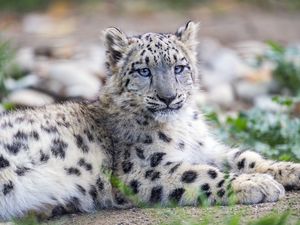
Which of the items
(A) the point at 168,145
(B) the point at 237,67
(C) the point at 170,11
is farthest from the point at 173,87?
(C) the point at 170,11

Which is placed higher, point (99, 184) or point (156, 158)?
point (156, 158)

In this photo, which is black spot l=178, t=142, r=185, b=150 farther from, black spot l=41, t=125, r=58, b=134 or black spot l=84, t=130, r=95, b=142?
black spot l=41, t=125, r=58, b=134

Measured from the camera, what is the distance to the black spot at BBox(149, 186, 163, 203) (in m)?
6.81

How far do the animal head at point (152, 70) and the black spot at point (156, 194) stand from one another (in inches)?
22.9

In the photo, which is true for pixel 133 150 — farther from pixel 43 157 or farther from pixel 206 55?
pixel 206 55

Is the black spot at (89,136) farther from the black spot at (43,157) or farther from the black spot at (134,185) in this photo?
the black spot at (134,185)

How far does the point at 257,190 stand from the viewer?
6.57 m

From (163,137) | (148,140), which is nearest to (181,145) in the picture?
(163,137)

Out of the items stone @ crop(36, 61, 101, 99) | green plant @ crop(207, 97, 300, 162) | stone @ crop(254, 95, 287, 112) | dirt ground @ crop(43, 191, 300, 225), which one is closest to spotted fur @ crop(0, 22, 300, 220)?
dirt ground @ crop(43, 191, 300, 225)

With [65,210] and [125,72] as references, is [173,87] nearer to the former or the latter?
[125,72]

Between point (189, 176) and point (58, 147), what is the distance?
0.97 m

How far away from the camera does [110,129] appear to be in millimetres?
7312

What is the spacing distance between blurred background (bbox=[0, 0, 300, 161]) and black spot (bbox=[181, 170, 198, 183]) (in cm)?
145

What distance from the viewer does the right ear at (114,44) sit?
7.48 metres
